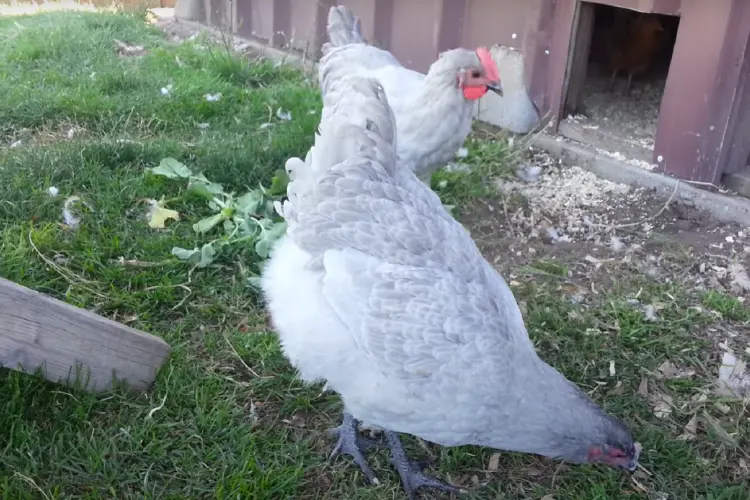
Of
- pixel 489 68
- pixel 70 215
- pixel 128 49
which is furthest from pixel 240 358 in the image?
pixel 128 49

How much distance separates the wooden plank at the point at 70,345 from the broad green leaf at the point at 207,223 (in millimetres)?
932

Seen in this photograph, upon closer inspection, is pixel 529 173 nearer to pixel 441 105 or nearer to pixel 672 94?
pixel 672 94

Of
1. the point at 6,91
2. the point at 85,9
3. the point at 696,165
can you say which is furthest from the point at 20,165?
the point at 85,9

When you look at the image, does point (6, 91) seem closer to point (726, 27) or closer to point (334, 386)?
point (334, 386)

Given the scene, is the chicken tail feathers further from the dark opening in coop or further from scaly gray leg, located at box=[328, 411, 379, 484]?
scaly gray leg, located at box=[328, 411, 379, 484]

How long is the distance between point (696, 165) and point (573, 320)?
138 centimetres

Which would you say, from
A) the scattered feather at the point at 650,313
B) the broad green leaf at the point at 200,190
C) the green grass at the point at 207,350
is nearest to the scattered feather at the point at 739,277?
→ the green grass at the point at 207,350

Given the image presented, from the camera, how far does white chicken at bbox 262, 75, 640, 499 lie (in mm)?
1789

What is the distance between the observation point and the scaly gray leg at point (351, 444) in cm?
215

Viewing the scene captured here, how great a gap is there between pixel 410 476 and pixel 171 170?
2016 mm

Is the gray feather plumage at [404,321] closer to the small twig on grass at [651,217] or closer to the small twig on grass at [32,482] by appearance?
the small twig on grass at [32,482]

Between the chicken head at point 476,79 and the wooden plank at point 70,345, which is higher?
the chicken head at point 476,79

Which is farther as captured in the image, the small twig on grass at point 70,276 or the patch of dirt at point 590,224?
the patch of dirt at point 590,224

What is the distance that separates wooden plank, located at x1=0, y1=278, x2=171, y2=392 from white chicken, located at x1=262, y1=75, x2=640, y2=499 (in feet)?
1.49
